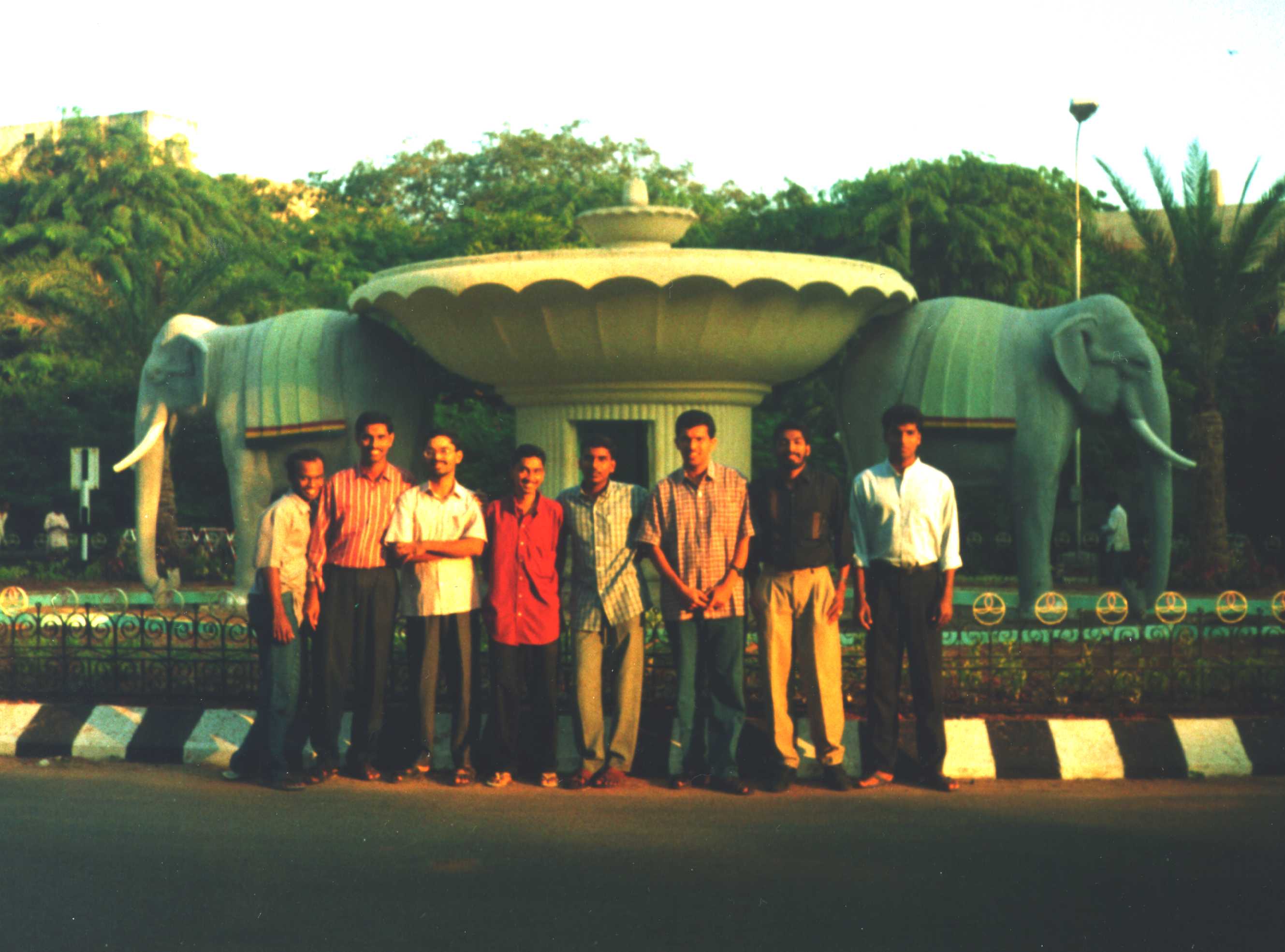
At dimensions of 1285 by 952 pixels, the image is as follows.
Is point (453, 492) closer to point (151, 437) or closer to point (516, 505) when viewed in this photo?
point (516, 505)

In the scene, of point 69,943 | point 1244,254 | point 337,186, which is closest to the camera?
point 69,943

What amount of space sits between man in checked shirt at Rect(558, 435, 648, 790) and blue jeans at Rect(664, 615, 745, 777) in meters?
0.20

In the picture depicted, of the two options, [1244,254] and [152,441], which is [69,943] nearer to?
[152,441]

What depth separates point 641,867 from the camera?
484cm

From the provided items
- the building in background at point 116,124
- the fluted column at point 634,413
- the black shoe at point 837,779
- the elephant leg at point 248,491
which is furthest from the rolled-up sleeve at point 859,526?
the building in background at point 116,124

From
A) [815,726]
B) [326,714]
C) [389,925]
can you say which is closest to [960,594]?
[815,726]

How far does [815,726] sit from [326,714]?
2129mm

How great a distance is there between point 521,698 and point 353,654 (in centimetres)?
76

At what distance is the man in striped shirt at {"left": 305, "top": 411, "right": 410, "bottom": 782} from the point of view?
6430mm

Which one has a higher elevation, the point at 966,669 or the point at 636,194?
the point at 636,194

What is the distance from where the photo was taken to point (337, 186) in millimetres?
41625

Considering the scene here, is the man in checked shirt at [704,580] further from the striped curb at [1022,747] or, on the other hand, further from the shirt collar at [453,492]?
the shirt collar at [453,492]

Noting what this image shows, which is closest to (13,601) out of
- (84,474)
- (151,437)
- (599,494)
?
(151,437)

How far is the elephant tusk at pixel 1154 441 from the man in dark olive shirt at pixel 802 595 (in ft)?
13.5
